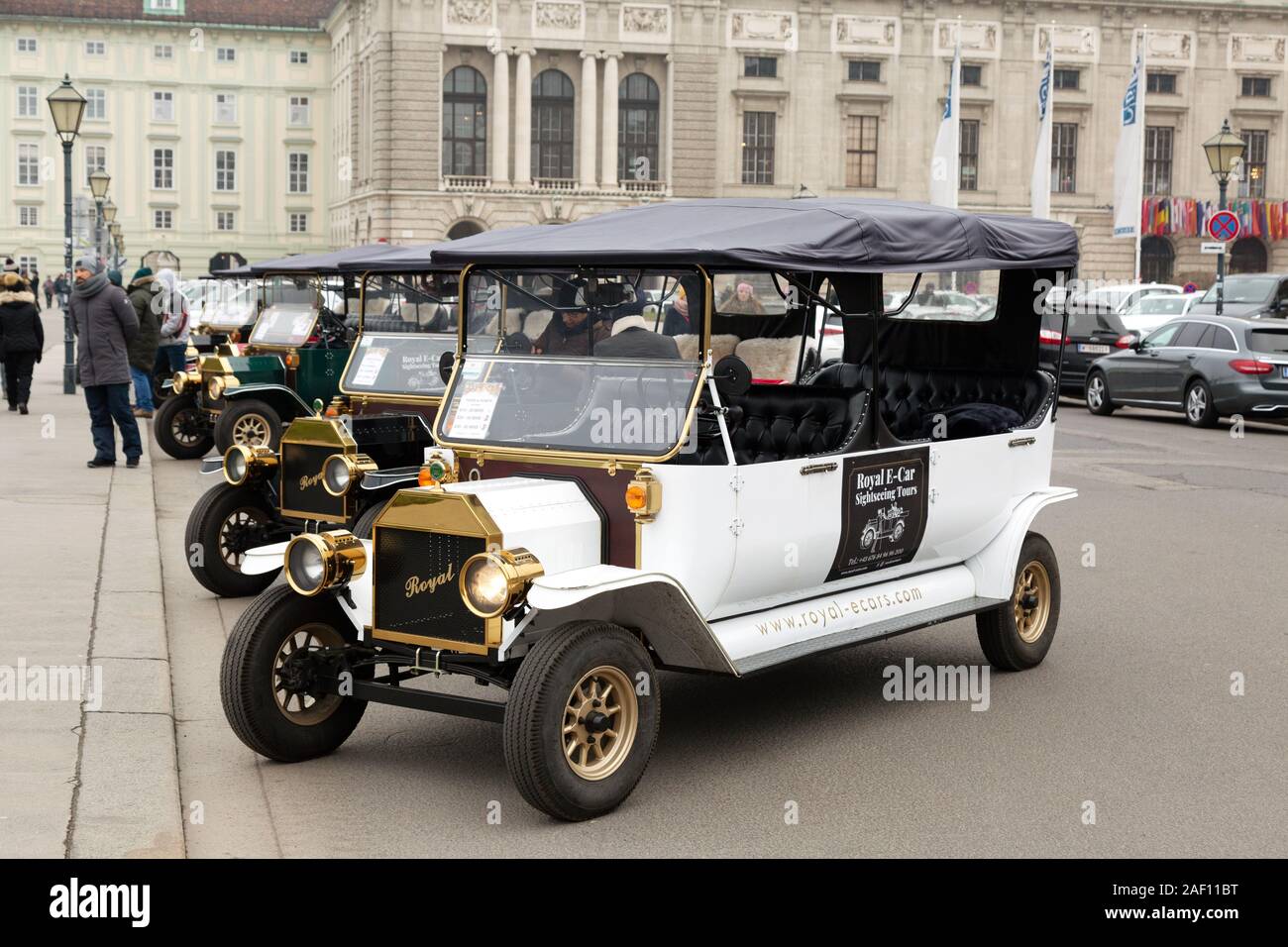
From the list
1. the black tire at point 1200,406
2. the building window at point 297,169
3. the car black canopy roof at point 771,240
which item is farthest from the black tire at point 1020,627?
the building window at point 297,169

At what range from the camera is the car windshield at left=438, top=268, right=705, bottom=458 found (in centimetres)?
677

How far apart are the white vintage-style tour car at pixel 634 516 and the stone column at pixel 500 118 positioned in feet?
233

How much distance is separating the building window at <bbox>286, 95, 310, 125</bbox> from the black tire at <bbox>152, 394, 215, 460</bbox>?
83.4 m

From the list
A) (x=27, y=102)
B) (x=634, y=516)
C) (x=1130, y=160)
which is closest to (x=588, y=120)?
(x=1130, y=160)

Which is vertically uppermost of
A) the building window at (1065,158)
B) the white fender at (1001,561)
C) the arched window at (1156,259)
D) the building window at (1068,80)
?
the building window at (1068,80)

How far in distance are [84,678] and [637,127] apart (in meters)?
74.0

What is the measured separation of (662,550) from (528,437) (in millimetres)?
864

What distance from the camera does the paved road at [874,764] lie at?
578cm

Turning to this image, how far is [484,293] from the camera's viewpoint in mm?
7434

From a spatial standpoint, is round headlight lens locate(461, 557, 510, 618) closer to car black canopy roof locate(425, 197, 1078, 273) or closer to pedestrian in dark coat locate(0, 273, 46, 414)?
car black canopy roof locate(425, 197, 1078, 273)

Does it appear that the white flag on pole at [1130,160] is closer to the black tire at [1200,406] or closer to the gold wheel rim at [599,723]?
the black tire at [1200,406]

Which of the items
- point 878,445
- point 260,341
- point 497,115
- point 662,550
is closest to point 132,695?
point 662,550

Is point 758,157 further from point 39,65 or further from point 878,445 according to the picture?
point 878,445

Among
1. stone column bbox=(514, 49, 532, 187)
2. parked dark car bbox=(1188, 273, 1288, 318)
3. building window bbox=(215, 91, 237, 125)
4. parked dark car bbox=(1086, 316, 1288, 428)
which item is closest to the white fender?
parked dark car bbox=(1086, 316, 1288, 428)
